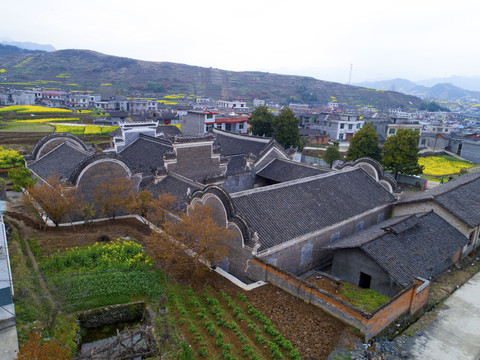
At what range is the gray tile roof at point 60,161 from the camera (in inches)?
966

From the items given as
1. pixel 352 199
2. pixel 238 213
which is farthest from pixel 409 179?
pixel 238 213

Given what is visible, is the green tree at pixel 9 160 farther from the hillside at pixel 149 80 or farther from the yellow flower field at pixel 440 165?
the hillside at pixel 149 80

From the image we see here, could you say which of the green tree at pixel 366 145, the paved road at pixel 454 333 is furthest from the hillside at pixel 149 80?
the paved road at pixel 454 333

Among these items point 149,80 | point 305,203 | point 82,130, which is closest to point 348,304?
point 305,203

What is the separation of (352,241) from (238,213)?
250 inches

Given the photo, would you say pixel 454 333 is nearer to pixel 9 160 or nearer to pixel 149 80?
pixel 9 160

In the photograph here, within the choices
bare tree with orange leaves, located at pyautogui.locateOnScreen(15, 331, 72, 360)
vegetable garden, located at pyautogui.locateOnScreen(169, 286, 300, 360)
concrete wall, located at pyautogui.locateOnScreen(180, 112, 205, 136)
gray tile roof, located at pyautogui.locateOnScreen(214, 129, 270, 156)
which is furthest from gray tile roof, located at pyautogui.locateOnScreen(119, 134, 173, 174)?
concrete wall, located at pyautogui.locateOnScreen(180, 112, 205, 136)

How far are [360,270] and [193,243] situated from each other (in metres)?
8.42

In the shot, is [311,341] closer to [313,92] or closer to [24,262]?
[24,262]

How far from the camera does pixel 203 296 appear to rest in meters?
14.2

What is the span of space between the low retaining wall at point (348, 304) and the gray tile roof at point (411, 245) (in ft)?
2.78

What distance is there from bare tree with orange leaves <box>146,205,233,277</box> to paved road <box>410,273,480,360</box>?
8.72 metres

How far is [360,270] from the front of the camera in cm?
1633

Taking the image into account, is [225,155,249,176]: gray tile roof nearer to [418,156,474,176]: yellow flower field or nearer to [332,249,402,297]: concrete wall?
[332,249,402,297]: concrete wall
